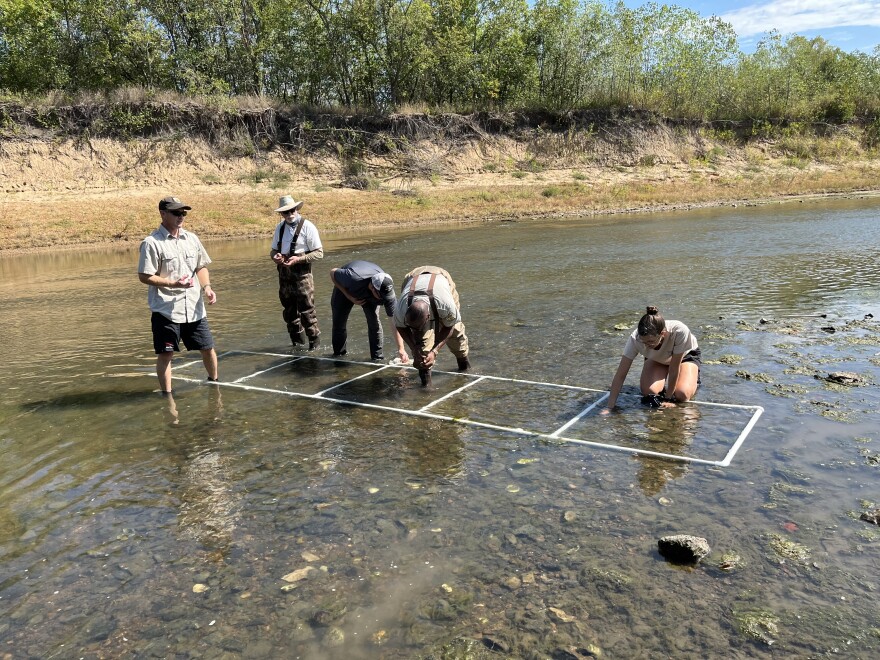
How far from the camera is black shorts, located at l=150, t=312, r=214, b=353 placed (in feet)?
22.5

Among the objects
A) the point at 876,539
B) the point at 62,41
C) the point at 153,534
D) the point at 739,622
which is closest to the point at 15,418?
the point at 153,534

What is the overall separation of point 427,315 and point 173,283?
2591 millimetres

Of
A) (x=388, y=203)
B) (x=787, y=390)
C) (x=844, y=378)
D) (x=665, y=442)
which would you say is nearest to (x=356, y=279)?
(x=665, y=442)

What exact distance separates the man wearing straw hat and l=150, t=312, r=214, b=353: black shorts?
4.91ft

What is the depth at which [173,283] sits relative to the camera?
22.0 feet

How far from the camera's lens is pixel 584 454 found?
17.6 feet

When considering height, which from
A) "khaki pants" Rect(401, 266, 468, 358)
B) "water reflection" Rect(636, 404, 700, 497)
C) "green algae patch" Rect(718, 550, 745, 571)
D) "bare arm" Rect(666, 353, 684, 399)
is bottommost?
"green algae patch" Rect(718, 550, 745, 571)

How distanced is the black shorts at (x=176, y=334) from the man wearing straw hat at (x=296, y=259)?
4.91ft

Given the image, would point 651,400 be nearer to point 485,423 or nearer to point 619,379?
point 619,379

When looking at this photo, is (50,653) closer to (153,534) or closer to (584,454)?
Result: (153,534)

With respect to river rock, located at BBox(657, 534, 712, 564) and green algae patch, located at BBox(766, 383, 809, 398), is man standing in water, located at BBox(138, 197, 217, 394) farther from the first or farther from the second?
green algae patch, located at BBox(766, 383, 809, 398)

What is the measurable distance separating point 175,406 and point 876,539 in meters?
6.10

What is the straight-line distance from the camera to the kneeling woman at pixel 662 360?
19.1 ft

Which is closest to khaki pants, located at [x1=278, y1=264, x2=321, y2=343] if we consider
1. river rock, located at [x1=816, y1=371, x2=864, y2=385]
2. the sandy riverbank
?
river rock, located at [x1=816, y1=371, x2=864, y2=385]
